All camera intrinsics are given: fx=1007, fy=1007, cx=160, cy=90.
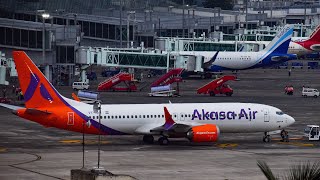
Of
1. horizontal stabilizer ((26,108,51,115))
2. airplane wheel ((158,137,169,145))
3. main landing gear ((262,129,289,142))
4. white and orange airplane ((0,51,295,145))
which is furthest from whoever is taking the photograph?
main landing gear ((262,129,289,142))

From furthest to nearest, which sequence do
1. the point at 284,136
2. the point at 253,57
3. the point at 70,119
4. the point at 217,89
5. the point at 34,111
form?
the point at 253,57 → the point at 217,89 → the point at 284,136 → the point at 70,119 → the point at 34,111

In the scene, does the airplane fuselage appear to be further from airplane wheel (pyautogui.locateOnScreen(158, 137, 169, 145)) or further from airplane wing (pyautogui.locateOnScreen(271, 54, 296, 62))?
airplane wing (pyautogui.locateOnScreen(271, 54, 296, 62))

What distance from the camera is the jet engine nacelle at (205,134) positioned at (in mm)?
74312

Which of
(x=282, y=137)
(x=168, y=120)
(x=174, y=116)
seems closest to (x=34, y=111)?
(x=168, y=120)

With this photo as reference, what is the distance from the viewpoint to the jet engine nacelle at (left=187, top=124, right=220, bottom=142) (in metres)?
74.3

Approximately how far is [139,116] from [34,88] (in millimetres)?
8146

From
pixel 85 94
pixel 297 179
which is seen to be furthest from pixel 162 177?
pixel 85 94

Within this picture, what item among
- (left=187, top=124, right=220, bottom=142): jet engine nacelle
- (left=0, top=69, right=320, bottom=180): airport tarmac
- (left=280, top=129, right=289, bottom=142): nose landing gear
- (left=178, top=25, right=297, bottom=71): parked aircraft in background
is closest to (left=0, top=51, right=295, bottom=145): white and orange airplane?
(left=187, top=124, right=220, bottom=142): jet engine nacelle

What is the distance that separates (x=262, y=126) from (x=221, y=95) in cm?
5404

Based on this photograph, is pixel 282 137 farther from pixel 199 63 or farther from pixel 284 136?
pixel 199 63

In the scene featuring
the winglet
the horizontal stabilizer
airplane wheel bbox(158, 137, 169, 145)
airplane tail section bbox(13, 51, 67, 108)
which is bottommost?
airplane wheel bbox(158, 137, 169, 145)

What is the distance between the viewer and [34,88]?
7519cm

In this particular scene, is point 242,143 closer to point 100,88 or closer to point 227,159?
point 227,159

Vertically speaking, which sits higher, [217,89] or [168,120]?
[217,89]
